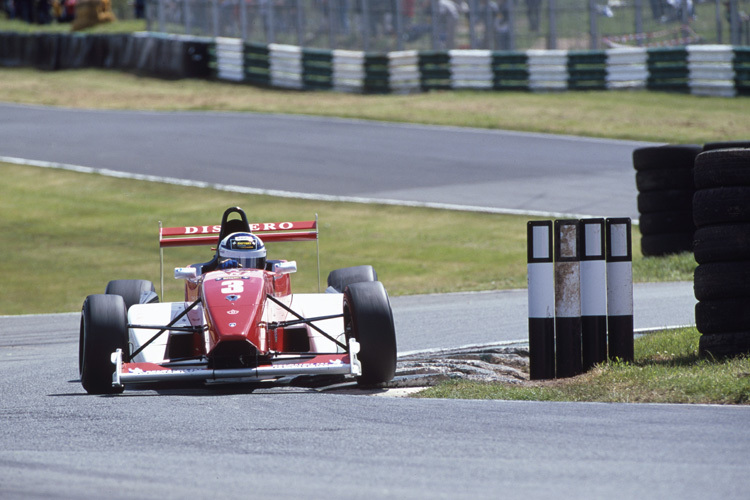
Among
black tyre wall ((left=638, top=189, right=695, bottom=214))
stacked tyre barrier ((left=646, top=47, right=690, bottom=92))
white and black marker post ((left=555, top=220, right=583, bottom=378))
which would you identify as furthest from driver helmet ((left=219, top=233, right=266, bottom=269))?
stacked tyre barrier ((left=646, top=47, right=690, bottom=92))

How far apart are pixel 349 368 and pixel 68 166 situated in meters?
17.6

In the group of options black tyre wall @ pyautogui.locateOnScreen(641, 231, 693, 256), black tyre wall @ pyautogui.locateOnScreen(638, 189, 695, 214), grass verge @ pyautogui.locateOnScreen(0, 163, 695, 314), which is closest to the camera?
black tyre wall @ pyautogui.locateOnScreen(638, 189, 695, 214)

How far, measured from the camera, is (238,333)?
784 cm

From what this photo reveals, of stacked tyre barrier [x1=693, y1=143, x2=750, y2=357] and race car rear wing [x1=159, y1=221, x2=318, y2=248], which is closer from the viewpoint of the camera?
stacked tyre barrier [x1=693, y1=143, x2=750, y2=357]

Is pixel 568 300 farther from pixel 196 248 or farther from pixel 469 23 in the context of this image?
pixel 469 23

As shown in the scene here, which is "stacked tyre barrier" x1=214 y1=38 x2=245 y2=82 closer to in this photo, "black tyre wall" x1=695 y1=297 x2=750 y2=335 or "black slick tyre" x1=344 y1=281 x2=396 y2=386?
"black slick tyre" x1=344 y1=281 x2=396 y2=386

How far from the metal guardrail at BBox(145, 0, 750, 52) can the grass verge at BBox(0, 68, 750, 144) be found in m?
1.57

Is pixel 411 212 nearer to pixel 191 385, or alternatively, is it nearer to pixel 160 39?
pixel 191 385

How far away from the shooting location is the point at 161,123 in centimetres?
2878

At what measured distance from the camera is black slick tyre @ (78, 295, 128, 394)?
7.98 meters

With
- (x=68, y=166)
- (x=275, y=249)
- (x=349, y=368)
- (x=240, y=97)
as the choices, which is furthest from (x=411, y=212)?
(x=240, y=97)

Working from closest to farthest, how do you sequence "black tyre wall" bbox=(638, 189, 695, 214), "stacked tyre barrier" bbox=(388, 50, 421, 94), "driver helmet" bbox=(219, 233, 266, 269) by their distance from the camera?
"driver helmet" bbox=(219, 233, 266, 269) → "black tyre wall" bbox=(638, 189, 695, 214) → "stacked tyre barrier" bbox=(388, 50, 421, 94)

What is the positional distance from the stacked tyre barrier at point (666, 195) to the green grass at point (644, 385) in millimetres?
5757

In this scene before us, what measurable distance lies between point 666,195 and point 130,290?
703 cm
